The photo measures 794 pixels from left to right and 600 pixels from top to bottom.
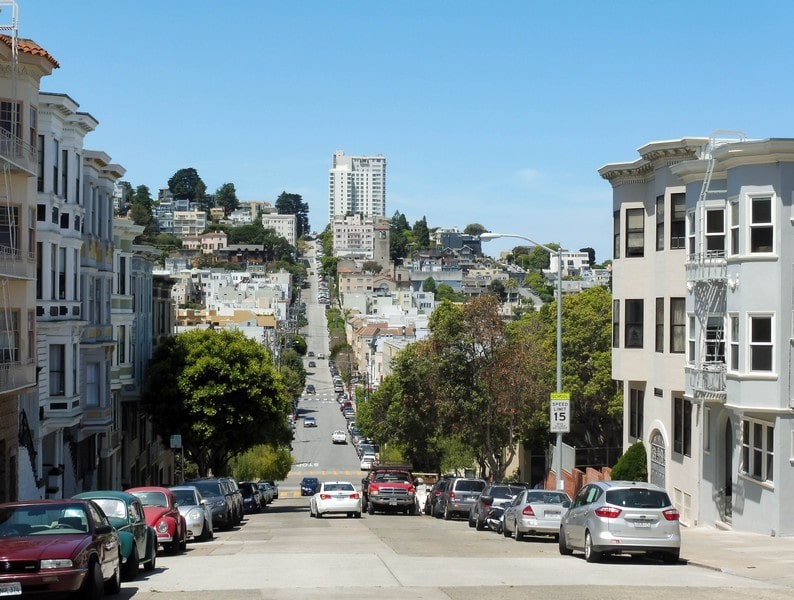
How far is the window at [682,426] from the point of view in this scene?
117 ft

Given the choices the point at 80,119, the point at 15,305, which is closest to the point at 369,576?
the point at 15,305

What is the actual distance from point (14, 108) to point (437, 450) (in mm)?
42608

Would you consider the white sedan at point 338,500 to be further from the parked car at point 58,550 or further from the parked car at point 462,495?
the parked car at point 58,550

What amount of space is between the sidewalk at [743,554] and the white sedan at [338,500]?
13.4m

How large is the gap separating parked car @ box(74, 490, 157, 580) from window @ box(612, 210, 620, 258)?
889 inches

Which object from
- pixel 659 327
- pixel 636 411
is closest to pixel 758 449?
pixel 659 327

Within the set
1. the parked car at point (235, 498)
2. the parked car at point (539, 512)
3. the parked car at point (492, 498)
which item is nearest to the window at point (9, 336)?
the parked car at point (235, 498)

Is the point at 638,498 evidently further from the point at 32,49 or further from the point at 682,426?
the point at 32,49

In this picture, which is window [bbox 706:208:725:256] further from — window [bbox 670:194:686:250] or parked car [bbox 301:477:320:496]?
parked car [bbox 301:477:320:496]

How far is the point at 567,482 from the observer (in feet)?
161

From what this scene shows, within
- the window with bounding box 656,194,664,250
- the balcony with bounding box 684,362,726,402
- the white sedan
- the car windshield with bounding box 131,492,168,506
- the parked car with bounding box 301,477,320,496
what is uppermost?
the window with bounding box 656,194,664,250

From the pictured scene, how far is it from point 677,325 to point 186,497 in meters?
16.0

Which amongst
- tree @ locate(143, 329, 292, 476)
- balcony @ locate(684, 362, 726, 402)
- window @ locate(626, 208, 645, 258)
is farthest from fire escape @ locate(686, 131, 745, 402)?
tree @ locate(143, 329, 292, 476)

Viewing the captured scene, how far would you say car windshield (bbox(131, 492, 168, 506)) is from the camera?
25391 millimetres
